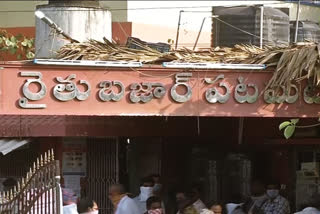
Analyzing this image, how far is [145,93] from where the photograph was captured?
1054 cm

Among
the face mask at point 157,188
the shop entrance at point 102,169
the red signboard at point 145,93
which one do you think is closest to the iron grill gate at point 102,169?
the shop entrance at point 102,169

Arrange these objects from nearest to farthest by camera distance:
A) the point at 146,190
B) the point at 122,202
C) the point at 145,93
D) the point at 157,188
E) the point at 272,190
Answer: the point at 145,93 < the point at 122,202 < the point at 272,190 < the point at 146,190 < the point at 157,188

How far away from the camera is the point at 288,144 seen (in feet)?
43.3

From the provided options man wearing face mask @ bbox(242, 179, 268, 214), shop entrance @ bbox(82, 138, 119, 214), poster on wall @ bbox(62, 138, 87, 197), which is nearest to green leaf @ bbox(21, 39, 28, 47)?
poster on wall @ bbox(62, 138, 87, 197)

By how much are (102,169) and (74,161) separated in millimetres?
514

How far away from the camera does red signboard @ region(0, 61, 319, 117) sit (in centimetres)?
1028

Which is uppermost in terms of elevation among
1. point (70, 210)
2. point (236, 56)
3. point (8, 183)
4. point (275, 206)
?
point (236, 56)

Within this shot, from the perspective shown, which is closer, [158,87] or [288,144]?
[158,87]

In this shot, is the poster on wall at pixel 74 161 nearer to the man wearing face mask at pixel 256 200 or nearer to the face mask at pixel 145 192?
the face mask at pixel 145 192

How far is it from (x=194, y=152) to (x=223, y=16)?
3516 mm

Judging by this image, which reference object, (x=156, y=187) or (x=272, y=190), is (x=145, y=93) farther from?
(x=272, y=190)

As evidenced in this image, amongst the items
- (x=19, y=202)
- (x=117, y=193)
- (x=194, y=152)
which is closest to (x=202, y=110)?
(x=117, y=193)

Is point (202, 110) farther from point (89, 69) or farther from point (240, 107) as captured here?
point (89, 69)

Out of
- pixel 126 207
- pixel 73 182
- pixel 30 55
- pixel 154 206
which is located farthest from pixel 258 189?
pixel 30 55
